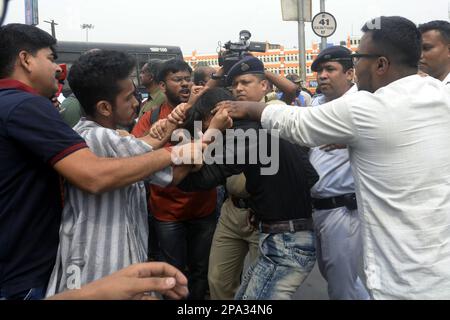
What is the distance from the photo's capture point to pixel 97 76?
1517mm

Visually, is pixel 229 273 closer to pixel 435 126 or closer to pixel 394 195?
pixel 394 195

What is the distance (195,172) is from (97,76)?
0.61m

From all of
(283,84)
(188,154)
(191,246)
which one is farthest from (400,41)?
(191,246)

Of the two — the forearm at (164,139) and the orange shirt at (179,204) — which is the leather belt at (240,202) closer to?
the orange shirt at (179,204)

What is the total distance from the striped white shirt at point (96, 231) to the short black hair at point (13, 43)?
0.36m

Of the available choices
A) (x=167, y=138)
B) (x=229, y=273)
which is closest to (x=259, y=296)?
(x=229, y=273)

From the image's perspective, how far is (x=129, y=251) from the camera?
1467 mm

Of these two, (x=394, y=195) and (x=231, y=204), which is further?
(x=231, y=204)

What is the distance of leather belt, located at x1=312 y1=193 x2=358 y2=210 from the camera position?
259 centimetres

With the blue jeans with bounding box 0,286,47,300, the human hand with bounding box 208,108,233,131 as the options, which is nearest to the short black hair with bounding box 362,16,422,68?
the human hand with bounding box 208,108,233,131

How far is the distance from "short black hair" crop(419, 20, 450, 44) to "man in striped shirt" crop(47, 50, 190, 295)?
91.3 inches

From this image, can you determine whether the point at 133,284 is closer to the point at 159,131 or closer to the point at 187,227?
the point at 159,131

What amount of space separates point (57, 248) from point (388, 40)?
1.49 m

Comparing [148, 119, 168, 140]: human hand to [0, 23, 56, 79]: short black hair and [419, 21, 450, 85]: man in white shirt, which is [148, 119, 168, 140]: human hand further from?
[419, 21, 450, 85]: man in white shirt
